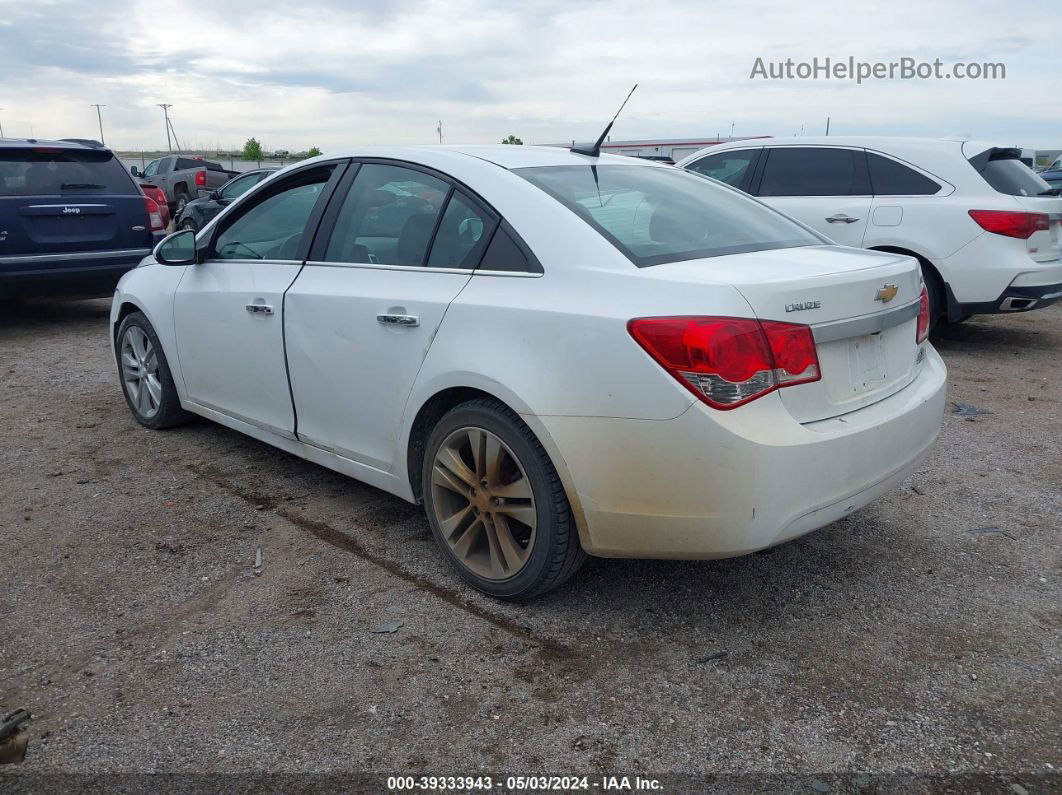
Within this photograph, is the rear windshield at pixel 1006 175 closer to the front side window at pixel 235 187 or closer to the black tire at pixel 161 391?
the black tire at pixel 161 391

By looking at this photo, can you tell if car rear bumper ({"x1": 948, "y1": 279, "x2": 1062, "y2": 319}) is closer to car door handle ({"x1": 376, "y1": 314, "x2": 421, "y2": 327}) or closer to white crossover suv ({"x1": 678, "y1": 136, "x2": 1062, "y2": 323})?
white crossover suv ({"x1": 678, "y1": 136, "x2": 1062, "y2": 323})

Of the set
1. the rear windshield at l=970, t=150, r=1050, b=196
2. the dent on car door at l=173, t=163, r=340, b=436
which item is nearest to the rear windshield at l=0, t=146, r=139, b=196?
the dent on car door at l=173, t=163, r=340, b=436

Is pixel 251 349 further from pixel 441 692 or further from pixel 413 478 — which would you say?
pixel 441 692

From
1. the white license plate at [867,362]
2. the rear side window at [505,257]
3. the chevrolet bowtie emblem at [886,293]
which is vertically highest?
the rear side window at [505,257]

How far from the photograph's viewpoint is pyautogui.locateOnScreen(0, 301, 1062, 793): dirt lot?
7.90ft

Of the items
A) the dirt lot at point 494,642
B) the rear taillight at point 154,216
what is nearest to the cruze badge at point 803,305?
the dirt lot at point 494,642

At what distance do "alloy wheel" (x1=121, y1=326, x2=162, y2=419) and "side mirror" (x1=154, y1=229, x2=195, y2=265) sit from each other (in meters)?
0.61

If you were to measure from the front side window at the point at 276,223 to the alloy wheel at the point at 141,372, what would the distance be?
3.25ft

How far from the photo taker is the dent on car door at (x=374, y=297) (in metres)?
3.27

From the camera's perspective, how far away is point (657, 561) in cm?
352

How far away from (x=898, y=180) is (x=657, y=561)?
520 cm

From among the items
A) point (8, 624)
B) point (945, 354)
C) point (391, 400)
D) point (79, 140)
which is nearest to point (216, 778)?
point (8, 624)

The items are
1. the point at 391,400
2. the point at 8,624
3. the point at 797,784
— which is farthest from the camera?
the point at 391,400

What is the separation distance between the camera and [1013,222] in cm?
679
